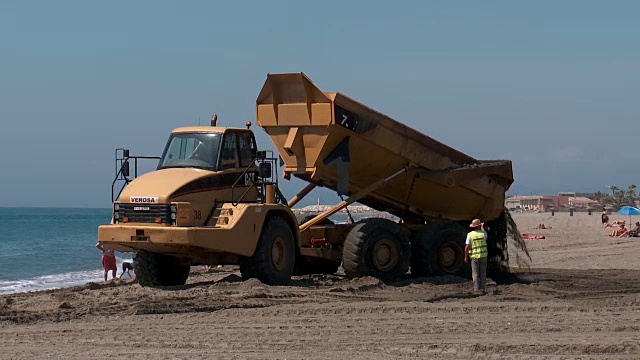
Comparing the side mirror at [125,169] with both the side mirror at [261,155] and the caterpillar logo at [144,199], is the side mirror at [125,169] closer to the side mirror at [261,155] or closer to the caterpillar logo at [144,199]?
the caterpillar logo at [144,199]

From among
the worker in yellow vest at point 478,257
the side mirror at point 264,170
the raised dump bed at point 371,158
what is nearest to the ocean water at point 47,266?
the raised dump bed at point 371,158

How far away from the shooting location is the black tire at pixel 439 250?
1811 cm

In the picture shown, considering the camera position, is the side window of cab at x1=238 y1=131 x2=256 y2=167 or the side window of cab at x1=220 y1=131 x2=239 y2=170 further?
the side window of cab at x1=238 y1=131 x2=256 y2=167

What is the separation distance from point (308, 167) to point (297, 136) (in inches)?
23.6

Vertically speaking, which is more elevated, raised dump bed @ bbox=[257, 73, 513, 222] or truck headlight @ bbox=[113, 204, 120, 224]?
raised dump bed @ bbox=[257, 73, 513, 222]

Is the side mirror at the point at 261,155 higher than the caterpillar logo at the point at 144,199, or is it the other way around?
the side mirror at the point at 261,155

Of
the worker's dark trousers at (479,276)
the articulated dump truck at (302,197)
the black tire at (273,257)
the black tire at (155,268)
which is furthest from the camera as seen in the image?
the black tire at (155,268)

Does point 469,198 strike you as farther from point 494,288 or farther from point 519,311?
point 519,311

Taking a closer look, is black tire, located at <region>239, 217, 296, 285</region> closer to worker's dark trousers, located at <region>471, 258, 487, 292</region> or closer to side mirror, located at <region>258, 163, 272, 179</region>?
side mirror, located at <region>258, 163, 272, 179</region>

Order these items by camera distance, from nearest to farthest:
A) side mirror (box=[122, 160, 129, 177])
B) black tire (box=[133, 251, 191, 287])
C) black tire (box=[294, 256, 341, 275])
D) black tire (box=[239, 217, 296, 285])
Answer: black tire (box=[239, 217, 296, 285]) → side mirror (box=[122, 160, 129, 177]) → black tire (box=[133, 251, 191, 287]) → black tire (box=[294, 256, 341, 275])

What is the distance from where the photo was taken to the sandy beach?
10477mm

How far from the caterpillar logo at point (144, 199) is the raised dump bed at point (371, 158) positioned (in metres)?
2.99

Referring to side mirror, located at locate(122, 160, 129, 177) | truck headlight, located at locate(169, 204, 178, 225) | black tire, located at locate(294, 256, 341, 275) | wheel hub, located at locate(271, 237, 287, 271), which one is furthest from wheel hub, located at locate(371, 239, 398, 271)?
side mirror, located at locate(122, 160, 129, 177)

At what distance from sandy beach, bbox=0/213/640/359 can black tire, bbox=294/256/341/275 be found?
3.14ft
